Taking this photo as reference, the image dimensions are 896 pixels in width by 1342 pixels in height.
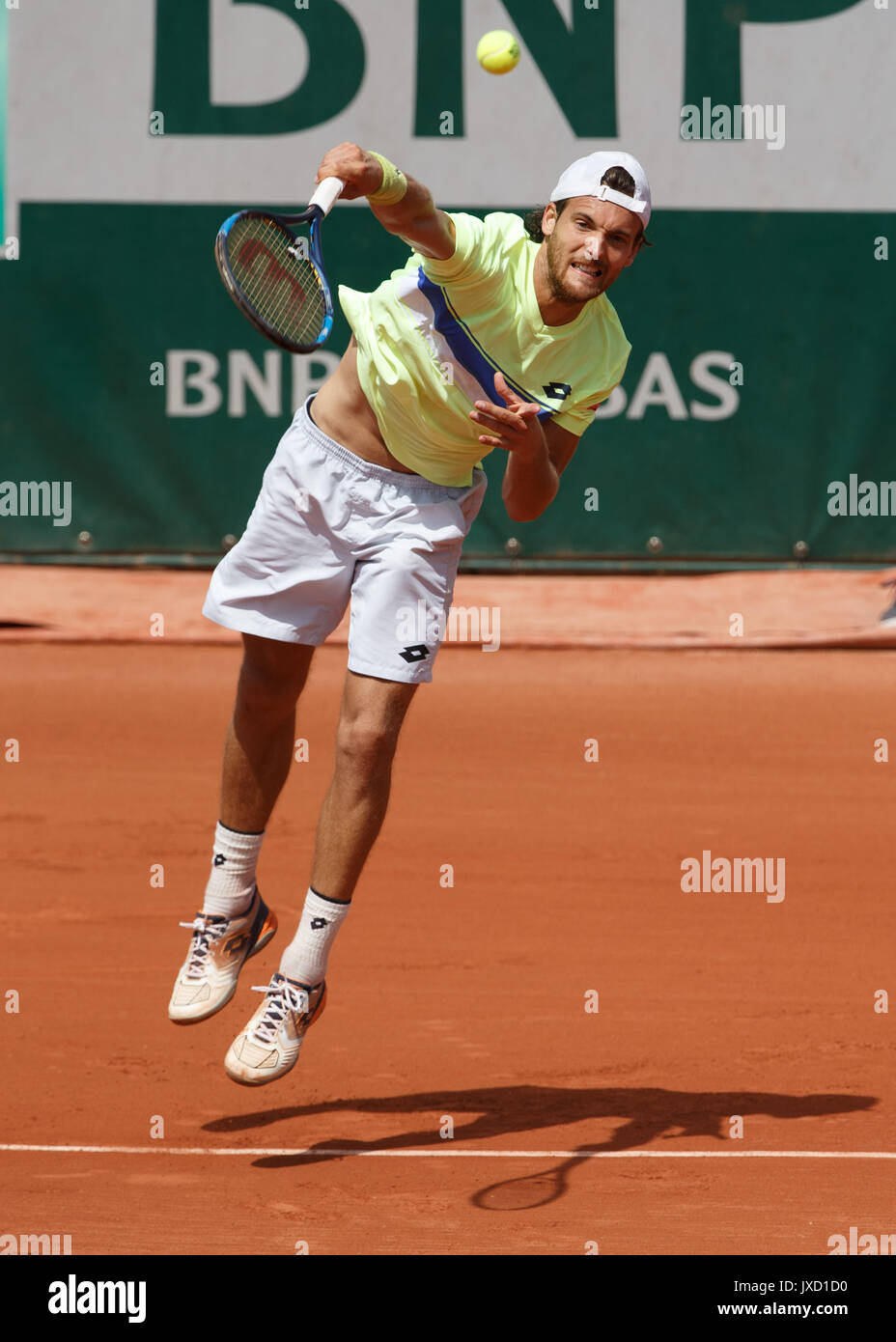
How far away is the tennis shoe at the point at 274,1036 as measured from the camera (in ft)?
13.0

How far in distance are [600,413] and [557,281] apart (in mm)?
6667

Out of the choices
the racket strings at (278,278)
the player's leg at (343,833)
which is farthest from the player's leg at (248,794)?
the racket strings at (278,278)

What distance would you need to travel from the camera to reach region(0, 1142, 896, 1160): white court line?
4012mm

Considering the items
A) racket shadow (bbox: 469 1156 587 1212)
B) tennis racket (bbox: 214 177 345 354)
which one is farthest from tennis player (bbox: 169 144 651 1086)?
racket shadow (bbox: 469 1156 587 1212)

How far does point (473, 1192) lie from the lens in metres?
3.78

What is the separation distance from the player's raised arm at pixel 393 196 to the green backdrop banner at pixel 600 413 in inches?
265

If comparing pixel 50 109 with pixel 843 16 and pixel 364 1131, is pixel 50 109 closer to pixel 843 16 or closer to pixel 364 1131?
pixel 843 16

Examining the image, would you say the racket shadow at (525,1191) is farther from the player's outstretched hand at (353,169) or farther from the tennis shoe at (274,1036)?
the player's outstretched hand at (353,169)

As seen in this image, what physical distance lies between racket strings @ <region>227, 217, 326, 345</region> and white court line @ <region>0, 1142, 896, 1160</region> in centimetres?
178

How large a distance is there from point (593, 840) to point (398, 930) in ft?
4.10

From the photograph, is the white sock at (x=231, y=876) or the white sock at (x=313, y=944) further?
the white sock at (x=231, y=876)

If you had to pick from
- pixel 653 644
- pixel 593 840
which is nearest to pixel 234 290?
pixel 593 840

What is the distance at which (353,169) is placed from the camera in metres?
3.73
